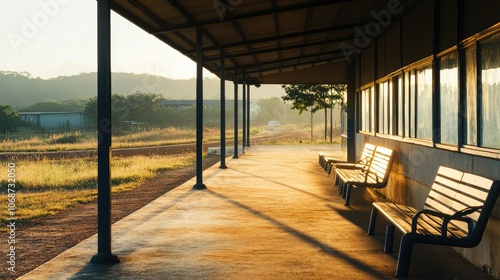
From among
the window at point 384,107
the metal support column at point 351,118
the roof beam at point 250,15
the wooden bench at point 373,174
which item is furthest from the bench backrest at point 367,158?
the metal support column at point 351,118

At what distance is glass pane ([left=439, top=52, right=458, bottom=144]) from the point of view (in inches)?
324

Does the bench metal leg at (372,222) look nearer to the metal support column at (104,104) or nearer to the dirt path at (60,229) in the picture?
the metal support column at (104,104)

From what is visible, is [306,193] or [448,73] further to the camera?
[306,193]

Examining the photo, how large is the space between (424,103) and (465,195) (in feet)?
12.8

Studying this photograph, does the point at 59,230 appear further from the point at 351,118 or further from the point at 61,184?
the point at 351,118

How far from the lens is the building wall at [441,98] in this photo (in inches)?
262

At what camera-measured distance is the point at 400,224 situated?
6824mm

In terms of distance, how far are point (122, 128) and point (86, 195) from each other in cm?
6992

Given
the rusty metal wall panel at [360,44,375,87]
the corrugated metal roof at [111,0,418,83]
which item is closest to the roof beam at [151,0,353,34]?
the corrugated metal roof at [111,0,418,83]

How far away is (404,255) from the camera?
614 cm

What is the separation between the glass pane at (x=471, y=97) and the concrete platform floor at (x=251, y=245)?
136cm

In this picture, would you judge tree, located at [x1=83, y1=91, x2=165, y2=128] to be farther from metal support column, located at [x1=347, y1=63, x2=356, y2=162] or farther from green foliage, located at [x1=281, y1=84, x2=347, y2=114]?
metal support column, located at [x1=347, y1=63, x2=356, y2=162]

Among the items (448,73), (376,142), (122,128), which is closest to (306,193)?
(376,142)

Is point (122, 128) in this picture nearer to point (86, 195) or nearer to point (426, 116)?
point (86, 195)
